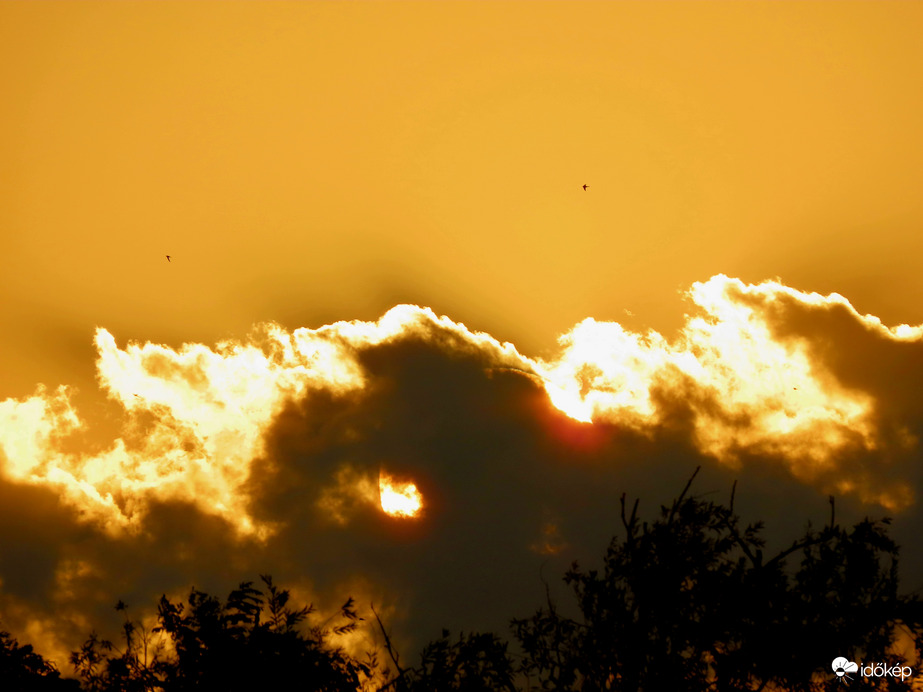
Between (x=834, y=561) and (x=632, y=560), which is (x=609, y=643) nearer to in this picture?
(x=632, y=560)

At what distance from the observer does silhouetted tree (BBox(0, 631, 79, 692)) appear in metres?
27.1

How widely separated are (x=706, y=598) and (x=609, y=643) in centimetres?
259

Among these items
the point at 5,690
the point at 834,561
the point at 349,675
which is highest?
the point at 834,561

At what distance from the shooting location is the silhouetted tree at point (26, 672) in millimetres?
27141

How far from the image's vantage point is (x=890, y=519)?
2352 cm

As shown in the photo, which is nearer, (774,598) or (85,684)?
(774,598)

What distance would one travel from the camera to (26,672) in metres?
29.7

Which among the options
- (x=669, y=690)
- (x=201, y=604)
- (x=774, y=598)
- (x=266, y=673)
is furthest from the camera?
(x=201, y=604)

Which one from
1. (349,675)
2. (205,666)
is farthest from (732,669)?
(205,666)

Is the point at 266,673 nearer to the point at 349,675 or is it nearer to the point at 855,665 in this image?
the point at 349,675

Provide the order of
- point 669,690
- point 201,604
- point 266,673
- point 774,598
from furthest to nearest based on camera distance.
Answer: point 201,604, point 266,673, point 774,598, point 669,690

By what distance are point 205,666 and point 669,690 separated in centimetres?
1220

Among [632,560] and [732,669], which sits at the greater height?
[632,560]

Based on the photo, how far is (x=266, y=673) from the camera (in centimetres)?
2431
